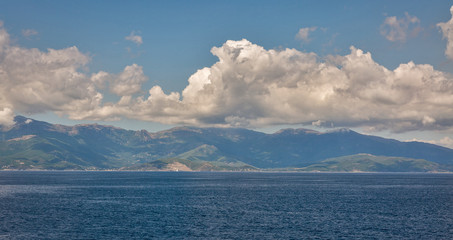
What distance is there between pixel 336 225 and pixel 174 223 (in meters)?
52.0

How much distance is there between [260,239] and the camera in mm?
105625

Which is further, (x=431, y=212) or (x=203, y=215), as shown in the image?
(x=431, y=212)

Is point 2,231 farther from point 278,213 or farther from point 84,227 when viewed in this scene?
point 278,213

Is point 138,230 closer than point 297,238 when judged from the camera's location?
No

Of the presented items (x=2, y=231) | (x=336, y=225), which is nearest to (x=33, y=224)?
(x=2, y=231)

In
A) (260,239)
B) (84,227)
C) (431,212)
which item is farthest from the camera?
(431,212)

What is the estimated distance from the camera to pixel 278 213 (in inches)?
6078

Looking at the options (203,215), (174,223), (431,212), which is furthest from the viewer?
(431,212)

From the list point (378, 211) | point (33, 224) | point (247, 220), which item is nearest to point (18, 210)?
point (33, 224)

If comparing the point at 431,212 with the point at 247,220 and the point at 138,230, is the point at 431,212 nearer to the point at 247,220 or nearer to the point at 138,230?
the point at 247,220

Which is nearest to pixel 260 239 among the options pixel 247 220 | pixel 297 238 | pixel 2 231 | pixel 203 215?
pixel 297 238

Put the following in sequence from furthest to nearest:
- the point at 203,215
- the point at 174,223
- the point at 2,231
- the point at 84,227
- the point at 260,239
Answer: the point at 203,215 → the point at 174,223 → the point at 84,227 → the point at 2,231 → the point at 260,239

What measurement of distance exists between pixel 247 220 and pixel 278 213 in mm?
22724

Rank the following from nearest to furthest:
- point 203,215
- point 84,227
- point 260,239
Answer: point 260,239 < point 84,227 < point 203,215
